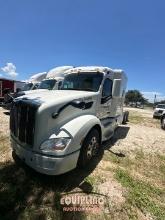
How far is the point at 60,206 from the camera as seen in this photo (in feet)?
10.7

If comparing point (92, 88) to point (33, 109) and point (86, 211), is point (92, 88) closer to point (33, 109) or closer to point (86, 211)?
point (33, 109)

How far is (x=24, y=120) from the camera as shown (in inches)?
153

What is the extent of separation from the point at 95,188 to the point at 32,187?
1.30 metres

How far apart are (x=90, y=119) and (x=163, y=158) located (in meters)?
3.22

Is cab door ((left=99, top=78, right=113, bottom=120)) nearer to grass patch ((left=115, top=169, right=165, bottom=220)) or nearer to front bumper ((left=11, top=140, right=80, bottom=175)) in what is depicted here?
grass patch ((left=115, top=169, right=165, bottom=220))

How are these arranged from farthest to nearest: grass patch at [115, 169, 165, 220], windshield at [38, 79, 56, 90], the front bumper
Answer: windshield at [38, 79, 56, 90], the front bumper, grass patch at [115, 169, 165, 220]

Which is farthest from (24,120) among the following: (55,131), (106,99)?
(106,99)

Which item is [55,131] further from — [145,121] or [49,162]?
[145,121]

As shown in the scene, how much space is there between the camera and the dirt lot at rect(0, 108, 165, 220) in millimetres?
3150

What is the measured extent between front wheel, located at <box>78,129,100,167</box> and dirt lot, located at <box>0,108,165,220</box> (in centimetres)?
32

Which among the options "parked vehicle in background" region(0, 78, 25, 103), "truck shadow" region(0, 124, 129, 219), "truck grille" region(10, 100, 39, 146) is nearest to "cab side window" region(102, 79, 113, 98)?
"truck shadow" region(0, 124, 129, 219)

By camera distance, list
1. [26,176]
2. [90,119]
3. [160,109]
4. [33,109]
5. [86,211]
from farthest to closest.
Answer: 1. [160,109]
2. [90,119]
3. [26,176]
4. [33,109]
5. [86,211]

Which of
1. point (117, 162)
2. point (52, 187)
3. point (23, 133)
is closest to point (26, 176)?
point (52, 187)

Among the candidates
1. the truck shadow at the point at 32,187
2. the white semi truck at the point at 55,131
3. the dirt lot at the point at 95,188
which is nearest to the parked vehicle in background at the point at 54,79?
the white semi truck at the point at 55,131
